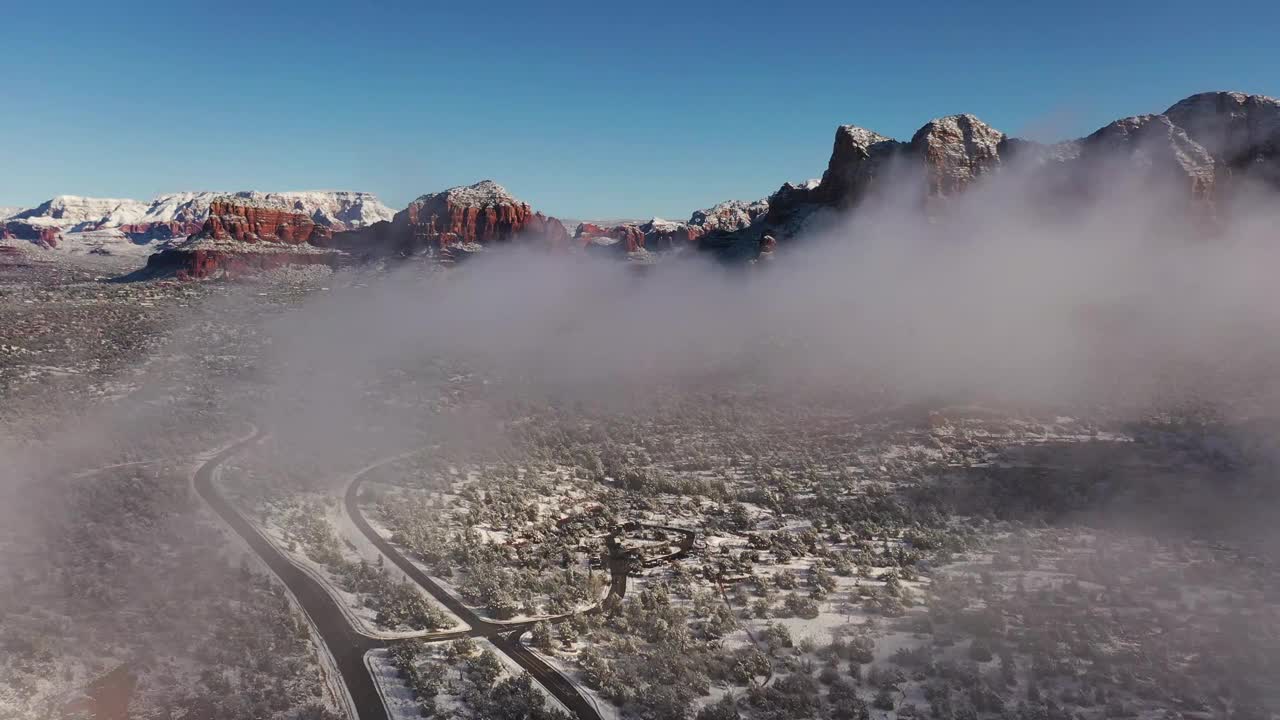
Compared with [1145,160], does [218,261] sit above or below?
below

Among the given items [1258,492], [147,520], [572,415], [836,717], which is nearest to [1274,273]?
[1258,492]

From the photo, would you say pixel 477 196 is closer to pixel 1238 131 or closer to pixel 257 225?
pixel 257 225

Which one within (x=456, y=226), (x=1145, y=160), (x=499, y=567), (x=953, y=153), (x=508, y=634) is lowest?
(x=499, y=567)

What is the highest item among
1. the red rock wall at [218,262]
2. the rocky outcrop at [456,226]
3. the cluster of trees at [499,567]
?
the rocky outcrop at [456,226]

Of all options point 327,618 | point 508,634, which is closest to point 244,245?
point 327,618

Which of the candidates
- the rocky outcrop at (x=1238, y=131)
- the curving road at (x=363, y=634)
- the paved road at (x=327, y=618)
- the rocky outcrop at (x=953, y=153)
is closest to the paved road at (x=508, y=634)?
the curving road at (x=363, y=634)

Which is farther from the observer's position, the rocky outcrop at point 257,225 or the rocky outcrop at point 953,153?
the rocky outcrop at point 257,225

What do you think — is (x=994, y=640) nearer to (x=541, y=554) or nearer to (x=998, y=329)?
(x=541, y=554)

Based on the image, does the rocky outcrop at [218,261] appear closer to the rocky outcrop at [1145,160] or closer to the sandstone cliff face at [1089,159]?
the sandstone cliff face at [1089,159]
